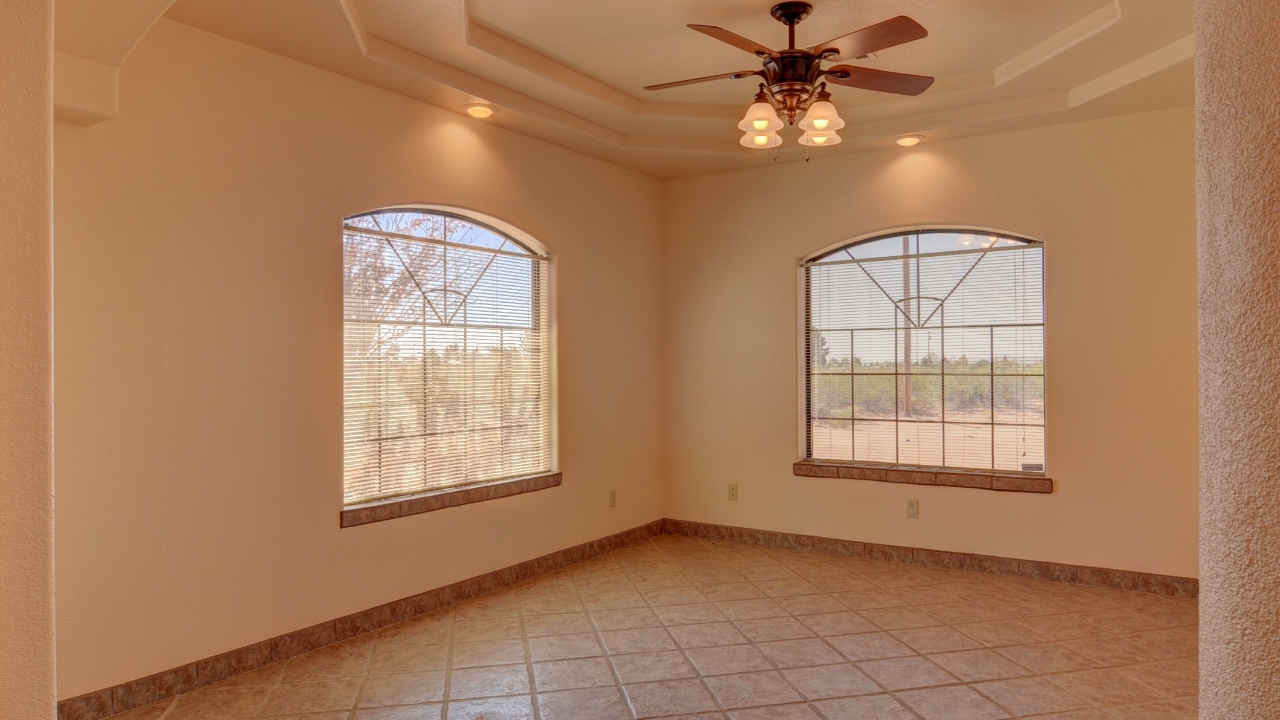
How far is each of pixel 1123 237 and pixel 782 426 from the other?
2410mm

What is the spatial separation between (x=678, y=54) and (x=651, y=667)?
10.0 ft

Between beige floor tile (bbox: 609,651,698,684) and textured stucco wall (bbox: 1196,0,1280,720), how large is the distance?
2.36 meters

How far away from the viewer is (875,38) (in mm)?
2826

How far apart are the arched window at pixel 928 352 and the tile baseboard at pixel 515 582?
600mm

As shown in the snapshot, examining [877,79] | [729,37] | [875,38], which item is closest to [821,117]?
[877,79]

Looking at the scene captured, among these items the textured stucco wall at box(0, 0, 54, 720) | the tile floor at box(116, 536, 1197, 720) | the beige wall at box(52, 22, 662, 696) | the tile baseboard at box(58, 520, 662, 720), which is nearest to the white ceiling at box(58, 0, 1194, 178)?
the beige wall at box(52, 22, 662, 696)

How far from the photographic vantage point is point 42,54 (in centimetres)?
131

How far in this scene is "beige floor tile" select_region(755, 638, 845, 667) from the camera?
330cm

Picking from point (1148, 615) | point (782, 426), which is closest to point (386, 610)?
point (782, 426)

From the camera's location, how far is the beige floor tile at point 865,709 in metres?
2.79

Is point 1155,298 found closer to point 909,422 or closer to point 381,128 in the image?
point 909,422

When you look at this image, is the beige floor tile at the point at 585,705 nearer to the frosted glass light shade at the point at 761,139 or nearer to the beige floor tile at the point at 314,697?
the beige floor tile at the point at 314,697

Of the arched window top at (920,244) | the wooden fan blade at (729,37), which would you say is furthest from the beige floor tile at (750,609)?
the wooden fan blade at (729,37)

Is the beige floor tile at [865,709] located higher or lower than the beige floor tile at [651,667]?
higher
